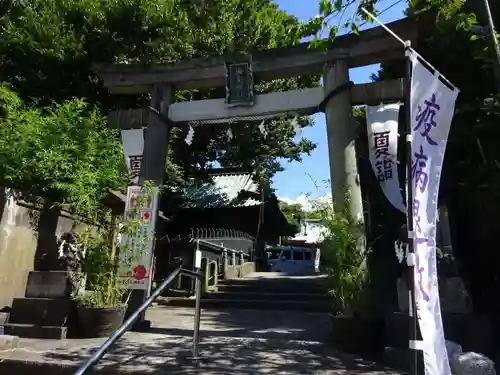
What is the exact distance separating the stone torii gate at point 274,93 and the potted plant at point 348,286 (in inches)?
27.1

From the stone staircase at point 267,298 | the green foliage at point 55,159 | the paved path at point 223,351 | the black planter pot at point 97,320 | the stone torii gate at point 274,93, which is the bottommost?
the paved path at point 223,351

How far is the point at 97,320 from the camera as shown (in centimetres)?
717

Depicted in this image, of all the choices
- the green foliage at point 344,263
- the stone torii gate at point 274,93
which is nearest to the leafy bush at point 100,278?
the stone torii gate at point 274,93

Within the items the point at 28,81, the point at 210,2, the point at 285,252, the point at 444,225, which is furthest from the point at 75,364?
the point at 285,252

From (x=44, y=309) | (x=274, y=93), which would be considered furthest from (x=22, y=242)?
(x=274, y=93)

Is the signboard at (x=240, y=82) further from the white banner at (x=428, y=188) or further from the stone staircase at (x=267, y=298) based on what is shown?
the white banner at (x=428, y=188)

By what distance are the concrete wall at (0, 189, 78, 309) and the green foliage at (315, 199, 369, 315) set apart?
448cm

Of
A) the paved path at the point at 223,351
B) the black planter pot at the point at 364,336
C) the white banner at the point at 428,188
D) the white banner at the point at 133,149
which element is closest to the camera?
the white banner at the point at 428,188

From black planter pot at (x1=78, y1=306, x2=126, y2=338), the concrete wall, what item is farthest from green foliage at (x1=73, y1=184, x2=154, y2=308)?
the concrete wall

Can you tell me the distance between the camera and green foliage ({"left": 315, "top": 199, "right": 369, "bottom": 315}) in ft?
21.8

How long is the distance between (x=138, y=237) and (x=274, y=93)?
388 centimetres

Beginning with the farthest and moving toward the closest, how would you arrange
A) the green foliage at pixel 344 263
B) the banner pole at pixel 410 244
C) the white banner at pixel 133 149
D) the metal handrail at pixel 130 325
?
the white banner at pixel 133 149, the green foliage at pixel 344 263, the banner pole at pixel 410 244, the metal handrail at pixel 130 325

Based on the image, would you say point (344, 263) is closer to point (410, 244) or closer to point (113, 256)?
point (410, 244)

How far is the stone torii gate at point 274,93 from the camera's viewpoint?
323 inches
